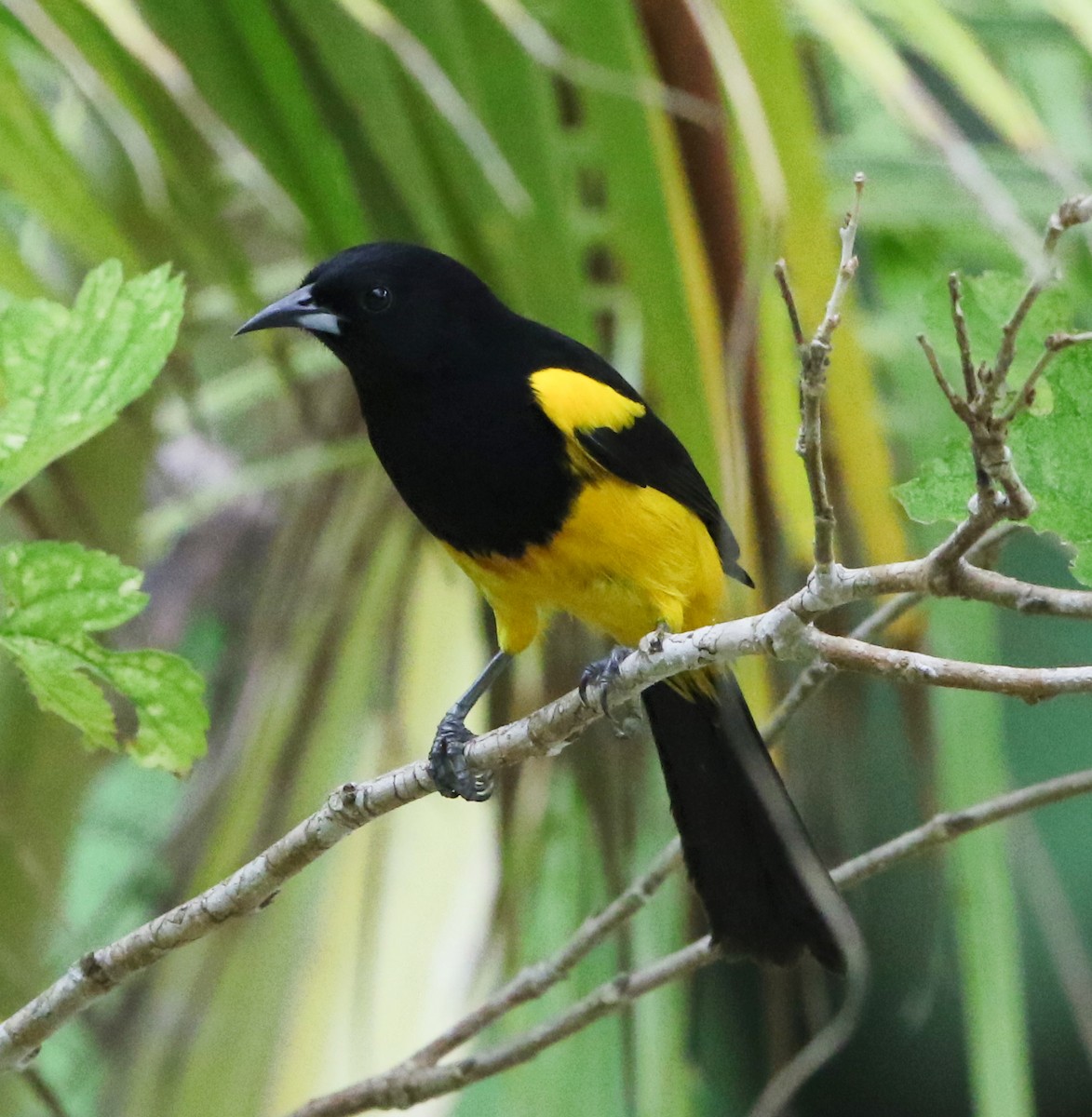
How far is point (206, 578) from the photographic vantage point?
8.36ft

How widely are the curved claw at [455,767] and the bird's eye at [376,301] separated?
45cm

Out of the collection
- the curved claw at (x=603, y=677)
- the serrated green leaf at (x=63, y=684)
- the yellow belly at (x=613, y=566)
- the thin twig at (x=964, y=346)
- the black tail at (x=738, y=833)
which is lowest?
the black tail at (x=738, y=833)

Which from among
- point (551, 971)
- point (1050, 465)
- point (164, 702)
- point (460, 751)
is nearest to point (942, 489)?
point (1050, 465)

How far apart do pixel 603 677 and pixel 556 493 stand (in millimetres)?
251

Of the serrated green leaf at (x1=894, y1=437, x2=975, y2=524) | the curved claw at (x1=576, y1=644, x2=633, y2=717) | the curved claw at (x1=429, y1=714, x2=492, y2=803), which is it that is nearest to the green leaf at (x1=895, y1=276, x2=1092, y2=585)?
the serrated green leaf at (x1=894, y1=437, x2=975, y2=524)

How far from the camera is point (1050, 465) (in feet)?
2.68

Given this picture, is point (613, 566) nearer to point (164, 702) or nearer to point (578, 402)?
point (578, 402)

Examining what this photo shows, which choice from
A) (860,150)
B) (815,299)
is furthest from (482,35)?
(860,150)

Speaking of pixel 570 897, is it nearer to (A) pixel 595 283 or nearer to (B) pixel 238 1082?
(B) pixel 238 1082

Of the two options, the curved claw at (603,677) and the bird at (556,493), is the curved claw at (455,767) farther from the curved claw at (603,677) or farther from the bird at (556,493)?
the curved claw at (603,677)

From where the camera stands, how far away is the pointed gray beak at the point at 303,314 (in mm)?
1441

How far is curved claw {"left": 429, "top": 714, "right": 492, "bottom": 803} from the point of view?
1355mm

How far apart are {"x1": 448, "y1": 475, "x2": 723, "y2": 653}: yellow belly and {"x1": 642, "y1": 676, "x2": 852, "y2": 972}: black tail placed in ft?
0.36

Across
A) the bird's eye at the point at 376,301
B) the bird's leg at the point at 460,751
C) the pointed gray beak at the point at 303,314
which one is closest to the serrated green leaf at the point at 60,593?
the bird's leg at the point at 460,751
